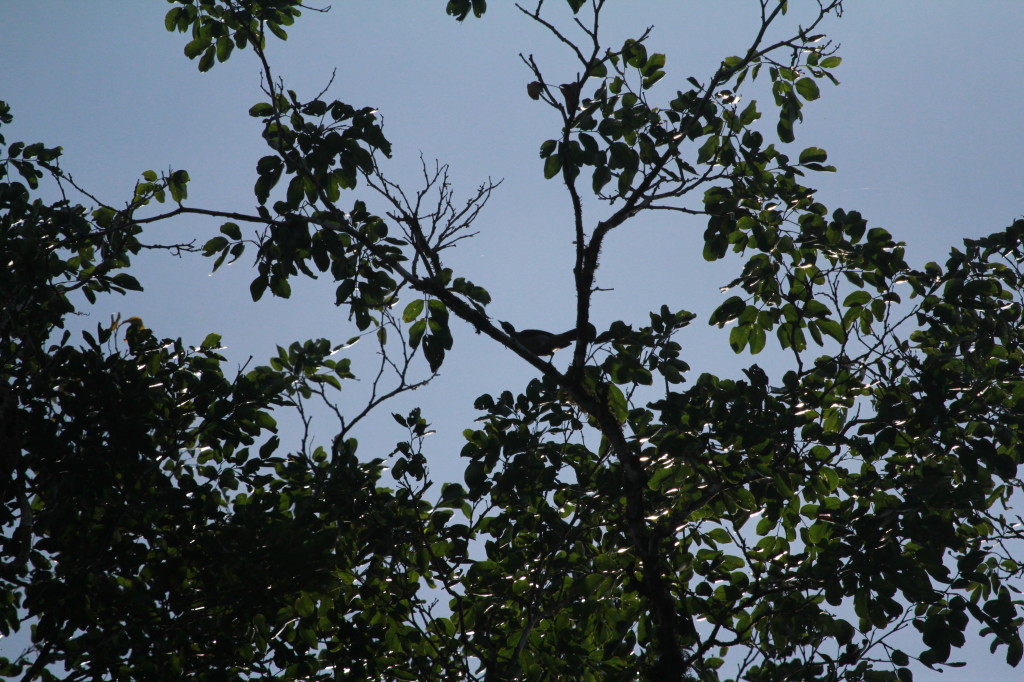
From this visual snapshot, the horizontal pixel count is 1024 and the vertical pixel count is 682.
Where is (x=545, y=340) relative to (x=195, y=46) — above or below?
below

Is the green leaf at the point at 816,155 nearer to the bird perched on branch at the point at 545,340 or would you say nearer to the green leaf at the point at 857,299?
the green leaf at the point at 857,299

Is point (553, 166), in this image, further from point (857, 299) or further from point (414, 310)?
point (857, 299)

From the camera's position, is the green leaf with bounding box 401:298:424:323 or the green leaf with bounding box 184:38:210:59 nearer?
the green leaf with bounding box 401:298:424:323

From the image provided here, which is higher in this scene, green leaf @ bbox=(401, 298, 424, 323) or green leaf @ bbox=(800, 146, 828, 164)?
green leaf @ bbox=(800, 146, 828, 164)

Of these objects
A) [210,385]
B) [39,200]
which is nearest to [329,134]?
[210,385]

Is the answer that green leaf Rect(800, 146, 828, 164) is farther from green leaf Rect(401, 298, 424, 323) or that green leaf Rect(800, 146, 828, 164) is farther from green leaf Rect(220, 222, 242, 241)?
green leaf Rect(220, 222, 242, 241)

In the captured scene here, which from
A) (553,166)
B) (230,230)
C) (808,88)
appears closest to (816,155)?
(808,88)

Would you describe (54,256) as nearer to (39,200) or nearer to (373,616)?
(39,200)

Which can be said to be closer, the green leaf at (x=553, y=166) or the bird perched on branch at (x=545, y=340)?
the green leaf at (x=553, y=166)

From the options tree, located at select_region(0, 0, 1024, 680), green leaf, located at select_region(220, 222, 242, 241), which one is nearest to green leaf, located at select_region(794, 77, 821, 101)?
tree, located at select_region(0, 0, 1024, 680)

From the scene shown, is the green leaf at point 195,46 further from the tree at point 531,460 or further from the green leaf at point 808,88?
the green leaf at point 808,88

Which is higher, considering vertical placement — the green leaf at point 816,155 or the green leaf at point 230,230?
the green leaf at point 816,155

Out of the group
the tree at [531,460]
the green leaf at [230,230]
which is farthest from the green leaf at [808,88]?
the green leaf at [230,230]

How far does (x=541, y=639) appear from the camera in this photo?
172 inches
